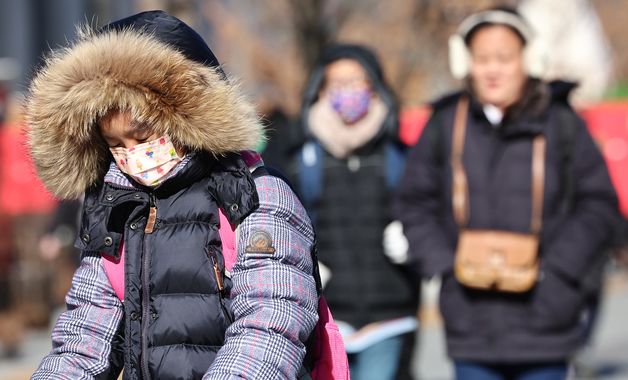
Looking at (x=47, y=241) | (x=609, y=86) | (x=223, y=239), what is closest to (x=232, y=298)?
(x=223, y=239)

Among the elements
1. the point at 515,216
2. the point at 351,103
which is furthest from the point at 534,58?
the point at 351,103

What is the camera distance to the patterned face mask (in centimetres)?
336

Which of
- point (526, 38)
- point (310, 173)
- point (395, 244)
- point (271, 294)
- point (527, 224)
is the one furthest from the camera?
point (310, 173)

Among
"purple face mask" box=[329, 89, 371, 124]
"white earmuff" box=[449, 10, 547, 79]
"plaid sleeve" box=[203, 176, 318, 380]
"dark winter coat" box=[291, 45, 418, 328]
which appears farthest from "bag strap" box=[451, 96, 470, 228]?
"plaid sleeve" box=[203, 176, 318, 380]

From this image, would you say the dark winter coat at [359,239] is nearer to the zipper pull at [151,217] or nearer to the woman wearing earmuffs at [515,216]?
the woman wearing earmuffs at [515,216]

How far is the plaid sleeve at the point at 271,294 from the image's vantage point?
10.3ft

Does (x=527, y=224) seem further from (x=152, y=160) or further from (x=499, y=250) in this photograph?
(x=152, y=160)

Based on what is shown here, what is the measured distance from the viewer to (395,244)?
639 cm

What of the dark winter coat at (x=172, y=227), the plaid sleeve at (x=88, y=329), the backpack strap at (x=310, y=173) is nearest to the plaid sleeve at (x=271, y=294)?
the dark winter coat at (x=172, y=227)

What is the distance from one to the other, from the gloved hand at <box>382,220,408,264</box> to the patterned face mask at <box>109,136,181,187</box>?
3.07 metres

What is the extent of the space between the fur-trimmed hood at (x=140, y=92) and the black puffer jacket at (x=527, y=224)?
2.25m

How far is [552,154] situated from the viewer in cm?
556

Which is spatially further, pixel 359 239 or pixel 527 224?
pixel 359 239

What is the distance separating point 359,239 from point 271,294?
10.8 feet
